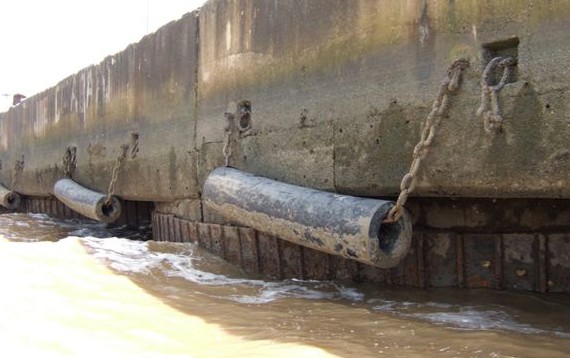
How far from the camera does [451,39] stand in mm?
3512

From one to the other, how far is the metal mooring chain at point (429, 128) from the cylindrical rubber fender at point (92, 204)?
5.00 metres

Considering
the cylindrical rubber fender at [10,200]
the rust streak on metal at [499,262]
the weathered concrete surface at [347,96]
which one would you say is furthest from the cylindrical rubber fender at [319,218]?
the cylindrical rubber fender at [10,200]

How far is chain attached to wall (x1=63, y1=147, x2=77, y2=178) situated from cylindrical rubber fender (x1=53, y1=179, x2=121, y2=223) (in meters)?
0.70

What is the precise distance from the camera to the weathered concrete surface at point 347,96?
124 inches

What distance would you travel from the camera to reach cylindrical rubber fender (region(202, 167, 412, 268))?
3607 mm

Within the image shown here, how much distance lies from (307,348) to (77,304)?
1.53 m

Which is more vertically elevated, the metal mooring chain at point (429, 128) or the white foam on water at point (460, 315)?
the metal mooring chain at point (429, 128)

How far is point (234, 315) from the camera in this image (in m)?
3.65

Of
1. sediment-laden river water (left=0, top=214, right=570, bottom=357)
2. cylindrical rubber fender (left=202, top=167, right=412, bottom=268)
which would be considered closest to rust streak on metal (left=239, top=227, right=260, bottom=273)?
sediment-laden river water (left=0, top=214, right=570, bottom=357)

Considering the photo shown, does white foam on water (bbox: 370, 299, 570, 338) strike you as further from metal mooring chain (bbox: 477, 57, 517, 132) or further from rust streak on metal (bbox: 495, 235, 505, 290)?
metal mooring chain (bbox: 477, 57, 517, 132)

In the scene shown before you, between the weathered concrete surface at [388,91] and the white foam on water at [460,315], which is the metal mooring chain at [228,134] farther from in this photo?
the white foam on water at [460,315]

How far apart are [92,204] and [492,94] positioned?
19.2 ft

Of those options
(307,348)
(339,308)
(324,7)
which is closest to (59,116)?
(324,7)

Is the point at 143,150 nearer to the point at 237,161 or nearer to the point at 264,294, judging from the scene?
the point at 237,161
